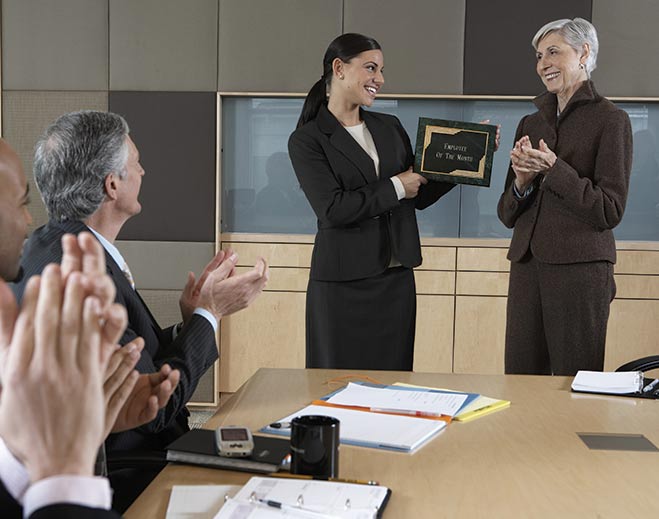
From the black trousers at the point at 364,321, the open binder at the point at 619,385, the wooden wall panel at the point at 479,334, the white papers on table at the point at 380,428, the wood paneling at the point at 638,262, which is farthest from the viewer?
the wooden wall panel at the point at 479,334

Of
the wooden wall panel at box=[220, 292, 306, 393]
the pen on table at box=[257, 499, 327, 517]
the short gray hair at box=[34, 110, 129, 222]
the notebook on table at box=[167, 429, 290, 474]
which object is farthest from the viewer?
the wooden wall panel at box=[220, 292, 306, 393]

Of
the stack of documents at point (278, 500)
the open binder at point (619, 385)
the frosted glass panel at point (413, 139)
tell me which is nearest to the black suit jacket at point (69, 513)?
the stack of documents at point (278, 500)

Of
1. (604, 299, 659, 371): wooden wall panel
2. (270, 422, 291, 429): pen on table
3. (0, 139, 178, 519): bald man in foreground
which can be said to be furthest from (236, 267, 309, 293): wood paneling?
(0, 139, 178, 519): bald man in foreground

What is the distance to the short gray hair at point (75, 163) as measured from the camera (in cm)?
209

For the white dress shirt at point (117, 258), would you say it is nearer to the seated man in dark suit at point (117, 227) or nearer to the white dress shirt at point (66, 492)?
the seated man in dark suit at point (117, 227)

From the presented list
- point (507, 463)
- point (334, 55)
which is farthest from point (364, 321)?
point (507, 463)

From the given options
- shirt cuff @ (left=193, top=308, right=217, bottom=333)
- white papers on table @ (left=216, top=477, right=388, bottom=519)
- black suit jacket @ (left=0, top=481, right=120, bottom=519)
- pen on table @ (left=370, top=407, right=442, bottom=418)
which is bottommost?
pen on table @ (left=370, top=407, right=442, bottom=418)

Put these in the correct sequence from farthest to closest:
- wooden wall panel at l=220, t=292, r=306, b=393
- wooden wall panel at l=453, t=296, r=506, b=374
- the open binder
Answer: wooden wall panel at l=220, t=292, r=306, b=393 < wooden wall panel at l=453, t=296, r=506, b=374 < the open binder

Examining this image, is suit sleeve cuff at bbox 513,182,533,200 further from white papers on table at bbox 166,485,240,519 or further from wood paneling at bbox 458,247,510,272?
white papers on table at bbox 166,485,240,519

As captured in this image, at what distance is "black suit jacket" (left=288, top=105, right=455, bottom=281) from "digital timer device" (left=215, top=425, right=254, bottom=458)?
64.3 inches

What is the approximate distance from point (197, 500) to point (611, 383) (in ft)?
4.33

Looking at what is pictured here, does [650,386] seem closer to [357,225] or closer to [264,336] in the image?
[357,225]

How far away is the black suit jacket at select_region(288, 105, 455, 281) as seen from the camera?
10.5 ft

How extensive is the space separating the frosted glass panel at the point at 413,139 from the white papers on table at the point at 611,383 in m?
2.87
